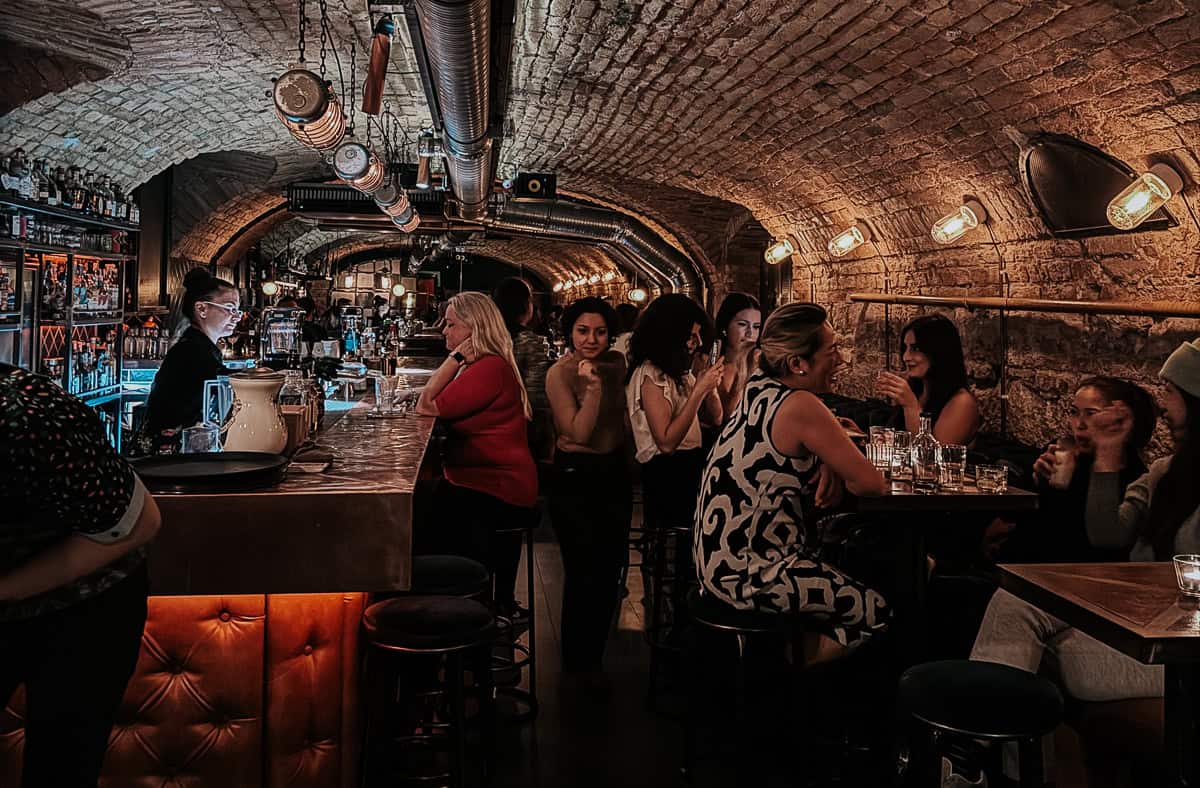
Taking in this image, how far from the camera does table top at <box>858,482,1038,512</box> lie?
323 cm

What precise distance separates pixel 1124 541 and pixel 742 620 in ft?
4.47

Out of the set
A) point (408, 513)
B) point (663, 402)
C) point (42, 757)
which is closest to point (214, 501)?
point (408, 513)

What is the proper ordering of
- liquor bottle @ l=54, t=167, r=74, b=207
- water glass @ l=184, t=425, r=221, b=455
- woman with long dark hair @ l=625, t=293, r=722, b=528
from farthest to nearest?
liquor bottle @ l=54, t=167, r=74, b=207
woman with long dark hair @ l=625, t=293, r=722, b=528
water glass @ l=184, t=425, r=221, b=455

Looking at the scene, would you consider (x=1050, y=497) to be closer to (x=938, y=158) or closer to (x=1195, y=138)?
(x=1195, y=138)

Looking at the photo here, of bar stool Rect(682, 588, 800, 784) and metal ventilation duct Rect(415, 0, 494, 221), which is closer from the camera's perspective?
bar stool Rect(682, 588, 800, 784)

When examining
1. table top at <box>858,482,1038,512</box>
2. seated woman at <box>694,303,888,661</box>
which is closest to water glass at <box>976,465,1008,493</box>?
table top at <box>858,482,1038,512</box>

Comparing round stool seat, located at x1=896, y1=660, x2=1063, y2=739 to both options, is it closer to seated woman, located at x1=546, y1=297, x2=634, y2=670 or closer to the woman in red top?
seated woman, located at x1=546, y1=297, x2=634, y2=670

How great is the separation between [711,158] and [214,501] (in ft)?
22.3

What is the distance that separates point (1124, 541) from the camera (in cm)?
332

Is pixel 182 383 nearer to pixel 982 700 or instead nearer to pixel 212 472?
pixel 212 472

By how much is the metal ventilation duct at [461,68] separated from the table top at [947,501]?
6.98 ft

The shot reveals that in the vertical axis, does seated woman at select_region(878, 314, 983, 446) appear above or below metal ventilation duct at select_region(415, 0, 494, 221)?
below

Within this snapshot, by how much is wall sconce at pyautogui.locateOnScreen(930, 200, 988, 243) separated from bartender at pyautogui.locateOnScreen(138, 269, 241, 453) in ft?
13.9

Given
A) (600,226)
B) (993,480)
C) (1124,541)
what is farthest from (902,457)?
(600,226)
